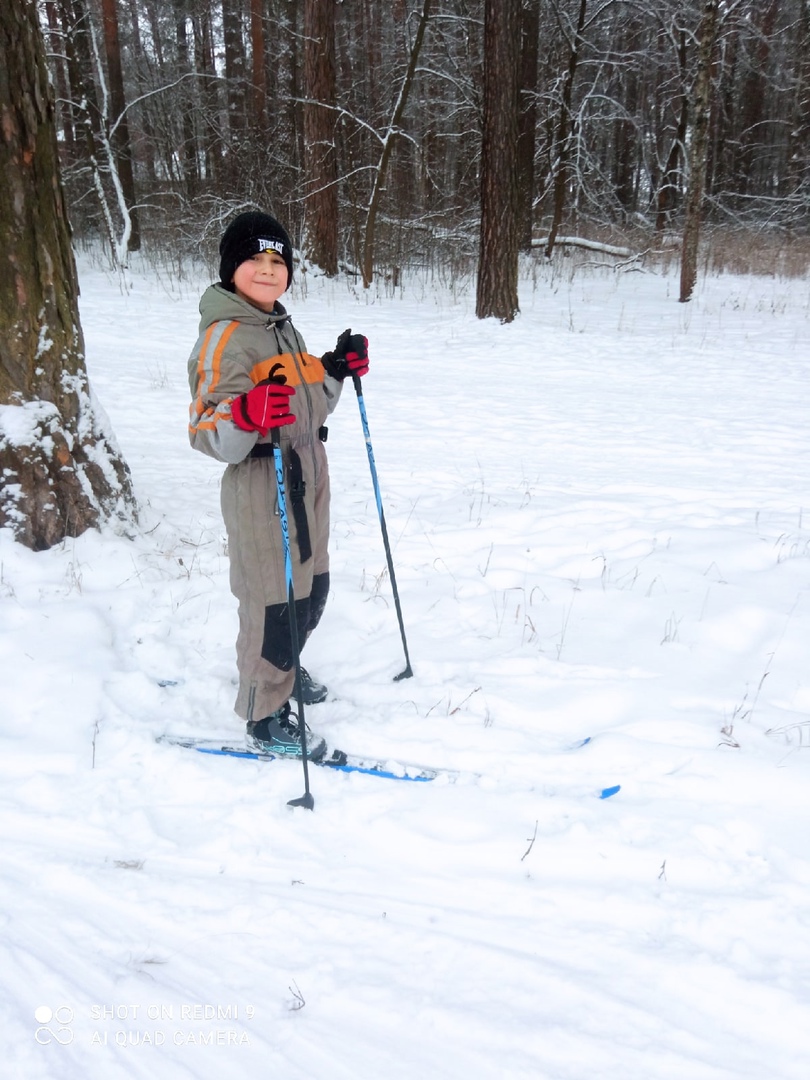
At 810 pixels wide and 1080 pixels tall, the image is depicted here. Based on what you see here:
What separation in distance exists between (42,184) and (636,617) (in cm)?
356

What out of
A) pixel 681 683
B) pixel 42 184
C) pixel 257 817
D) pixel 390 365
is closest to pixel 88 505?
pixel 42 184

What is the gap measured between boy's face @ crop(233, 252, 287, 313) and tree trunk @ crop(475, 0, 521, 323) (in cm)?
809

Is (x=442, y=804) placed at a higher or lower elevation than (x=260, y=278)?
lower

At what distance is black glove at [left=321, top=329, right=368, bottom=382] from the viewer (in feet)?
9.06

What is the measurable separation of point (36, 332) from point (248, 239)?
65.7 inches

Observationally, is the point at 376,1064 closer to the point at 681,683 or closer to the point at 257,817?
the point at 257,817

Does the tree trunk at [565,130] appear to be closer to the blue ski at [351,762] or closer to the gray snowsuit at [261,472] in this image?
the gray snowsuit at [261,472]

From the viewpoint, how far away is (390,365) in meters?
8.55

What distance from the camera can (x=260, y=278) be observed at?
8.02ft

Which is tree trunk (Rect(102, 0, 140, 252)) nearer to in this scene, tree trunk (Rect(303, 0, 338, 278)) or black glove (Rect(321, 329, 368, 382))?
tree trunk (Rect(303, 0, 338, 278))

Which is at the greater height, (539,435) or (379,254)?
(379,254)

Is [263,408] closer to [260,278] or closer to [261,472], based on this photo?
[261,472]

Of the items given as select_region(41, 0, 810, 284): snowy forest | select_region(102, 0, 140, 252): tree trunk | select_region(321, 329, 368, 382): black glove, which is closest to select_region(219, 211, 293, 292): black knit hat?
select_region(321, 329, 368, 382): black glove

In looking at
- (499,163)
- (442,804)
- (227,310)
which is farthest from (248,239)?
(499,163)
